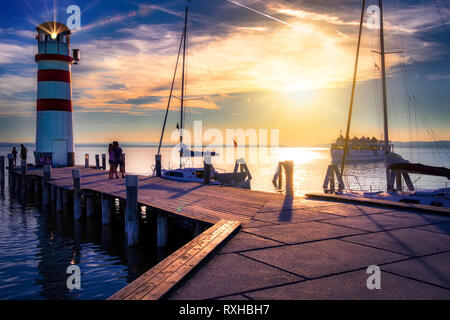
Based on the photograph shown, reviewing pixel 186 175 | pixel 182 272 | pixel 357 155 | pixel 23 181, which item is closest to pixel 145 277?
pixel 182 272

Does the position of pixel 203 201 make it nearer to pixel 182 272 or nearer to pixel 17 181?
pixel 182 272

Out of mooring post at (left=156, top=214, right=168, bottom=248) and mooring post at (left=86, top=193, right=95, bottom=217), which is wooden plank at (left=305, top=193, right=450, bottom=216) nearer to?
mooring post at (left=156, top=214, right=168, bottom=248)

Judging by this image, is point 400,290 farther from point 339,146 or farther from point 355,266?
point 339,146

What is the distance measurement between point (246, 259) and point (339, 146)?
119 m

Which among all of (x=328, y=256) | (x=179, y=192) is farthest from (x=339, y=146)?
(x=328, y=256)

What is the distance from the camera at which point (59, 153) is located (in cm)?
2898

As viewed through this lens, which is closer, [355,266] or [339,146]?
[355,266]

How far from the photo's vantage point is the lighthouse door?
2848 cm

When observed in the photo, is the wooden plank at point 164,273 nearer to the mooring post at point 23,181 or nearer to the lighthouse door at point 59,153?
the mooring post at point 23,181

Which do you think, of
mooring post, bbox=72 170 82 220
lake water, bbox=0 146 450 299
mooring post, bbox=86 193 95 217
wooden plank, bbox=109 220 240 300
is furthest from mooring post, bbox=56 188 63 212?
wooden plank, bbox=109 220 240 300

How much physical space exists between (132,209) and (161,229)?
1199mm

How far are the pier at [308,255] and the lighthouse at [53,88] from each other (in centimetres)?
2266

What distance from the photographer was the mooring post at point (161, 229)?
11024 mm

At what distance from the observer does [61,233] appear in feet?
48.1
